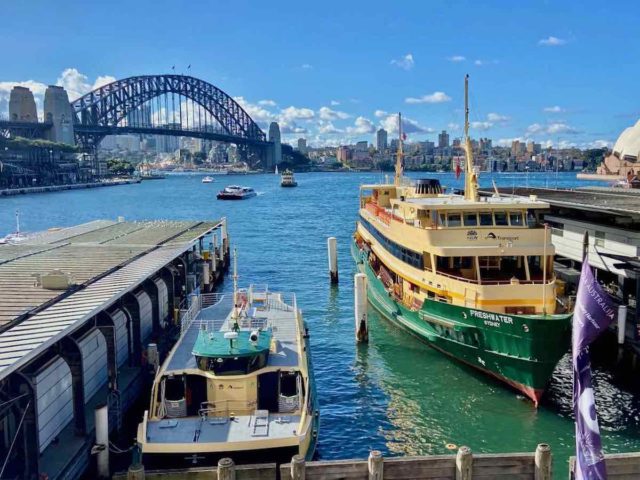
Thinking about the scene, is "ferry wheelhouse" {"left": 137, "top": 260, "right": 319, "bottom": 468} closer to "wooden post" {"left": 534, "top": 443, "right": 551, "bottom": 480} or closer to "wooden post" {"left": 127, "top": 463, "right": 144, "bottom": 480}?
"wooden post" {"left": 127, "top": 463, "right": 144, "bottom": 480}

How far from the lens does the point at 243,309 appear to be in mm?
23172

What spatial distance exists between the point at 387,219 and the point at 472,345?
12.7m

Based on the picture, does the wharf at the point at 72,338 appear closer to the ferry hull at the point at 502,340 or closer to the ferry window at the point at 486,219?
the ferry hull at the point at 502,340

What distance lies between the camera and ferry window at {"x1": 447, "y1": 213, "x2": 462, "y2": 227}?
27.1 metres

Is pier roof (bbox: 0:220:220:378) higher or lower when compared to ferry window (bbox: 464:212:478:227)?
lower

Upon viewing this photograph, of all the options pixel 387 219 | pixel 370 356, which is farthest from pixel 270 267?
pixel 370 356

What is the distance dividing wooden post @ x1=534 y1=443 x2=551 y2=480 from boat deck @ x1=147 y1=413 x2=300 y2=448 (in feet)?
18.9

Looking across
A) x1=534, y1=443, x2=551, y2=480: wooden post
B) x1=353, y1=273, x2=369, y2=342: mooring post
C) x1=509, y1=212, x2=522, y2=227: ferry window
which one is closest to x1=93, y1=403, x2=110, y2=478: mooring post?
x1=534, y1=443, x2=551, y2=480: wooden post

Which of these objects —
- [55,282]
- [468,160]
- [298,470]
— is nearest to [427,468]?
[298,470]

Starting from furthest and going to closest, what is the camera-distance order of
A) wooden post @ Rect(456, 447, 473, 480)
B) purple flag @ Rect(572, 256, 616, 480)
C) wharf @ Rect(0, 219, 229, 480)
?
wharf @ Rect(0, 219, 229, 480), wooden post @ Rect(456, 447, 473, 480), purple flag @ Rect(572, 256, 616, 480)

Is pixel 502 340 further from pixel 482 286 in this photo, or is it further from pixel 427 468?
pixel 427 468

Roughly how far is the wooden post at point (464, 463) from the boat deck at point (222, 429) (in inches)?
166

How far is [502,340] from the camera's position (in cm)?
2302

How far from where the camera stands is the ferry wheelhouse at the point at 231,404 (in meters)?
16.0
